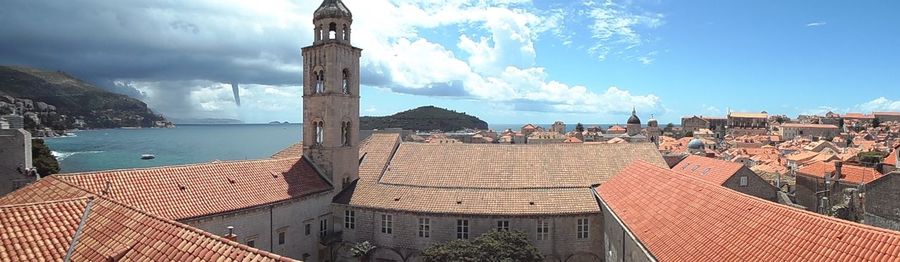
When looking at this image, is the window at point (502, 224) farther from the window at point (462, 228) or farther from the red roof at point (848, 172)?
the red roof at point (848, 172)

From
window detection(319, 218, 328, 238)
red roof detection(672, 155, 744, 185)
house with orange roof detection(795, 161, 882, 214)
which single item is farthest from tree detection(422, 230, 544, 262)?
house with orange roof detection(795, 161, 882, 214)

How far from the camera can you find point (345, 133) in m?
33.4

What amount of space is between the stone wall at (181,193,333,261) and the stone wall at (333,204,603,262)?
3563 millimetres

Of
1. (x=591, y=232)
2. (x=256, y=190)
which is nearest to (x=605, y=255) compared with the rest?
(x=591, y=232)

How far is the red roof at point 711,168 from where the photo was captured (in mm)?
36900

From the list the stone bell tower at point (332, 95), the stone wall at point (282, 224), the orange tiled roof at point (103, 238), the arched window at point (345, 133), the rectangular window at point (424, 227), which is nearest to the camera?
the orange tiled roof at point (103, 238)

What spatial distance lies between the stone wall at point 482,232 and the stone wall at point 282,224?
356 cm

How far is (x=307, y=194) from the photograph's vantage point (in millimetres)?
29250

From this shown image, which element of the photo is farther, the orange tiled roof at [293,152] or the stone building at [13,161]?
the orange tiled roof at [293,152]

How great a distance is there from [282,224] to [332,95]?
8425 mm

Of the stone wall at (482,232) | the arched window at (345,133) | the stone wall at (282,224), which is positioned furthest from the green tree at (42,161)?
the stone wall at (482,232)

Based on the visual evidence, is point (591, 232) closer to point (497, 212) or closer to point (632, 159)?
point (497, 212)

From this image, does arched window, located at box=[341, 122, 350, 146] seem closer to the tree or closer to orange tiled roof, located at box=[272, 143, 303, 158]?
orange tiled roof, located at box=[272, 143, 303, 158]

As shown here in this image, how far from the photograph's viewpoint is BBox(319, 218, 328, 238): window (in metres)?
30.5
